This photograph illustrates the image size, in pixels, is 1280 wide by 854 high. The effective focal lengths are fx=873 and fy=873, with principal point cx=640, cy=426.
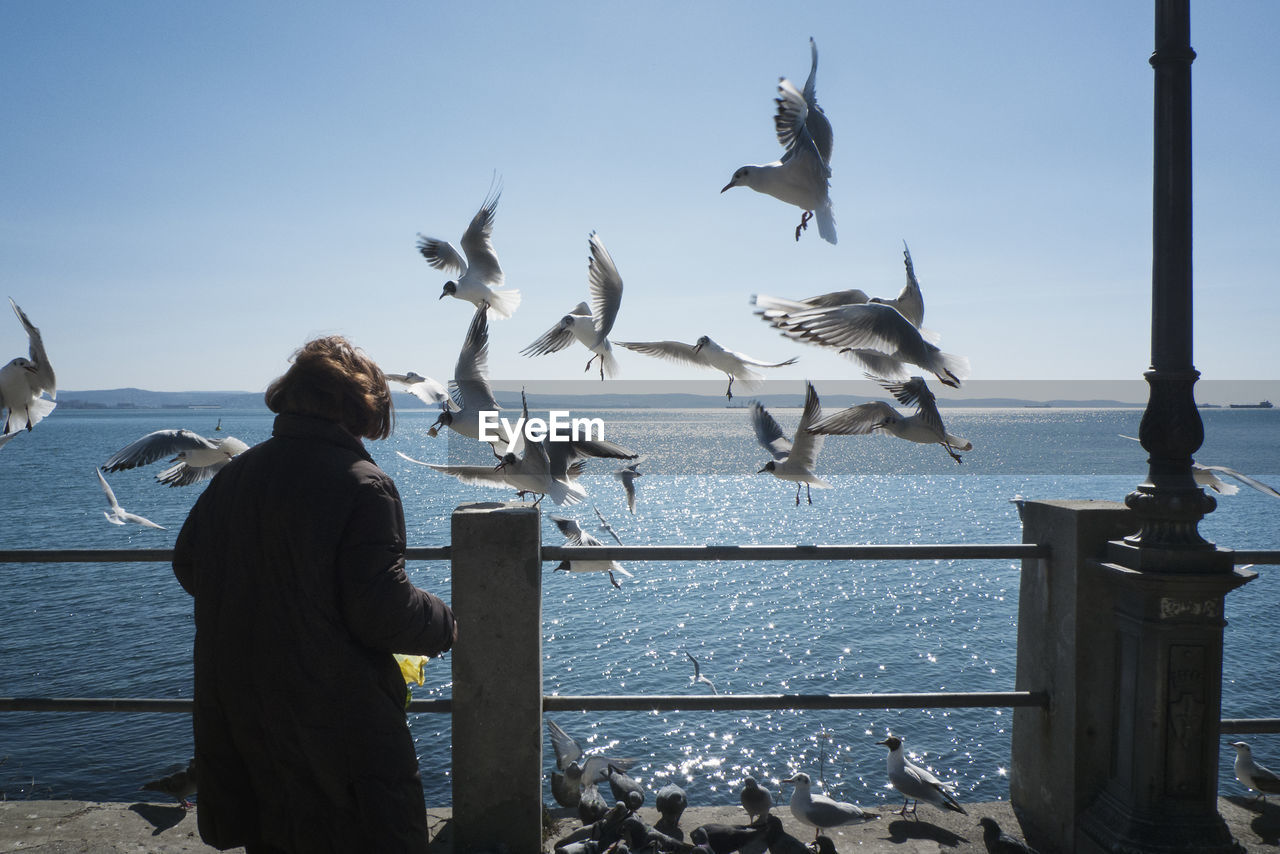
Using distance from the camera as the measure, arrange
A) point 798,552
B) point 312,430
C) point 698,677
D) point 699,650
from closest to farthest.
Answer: point 312,430, point 798,552, point 698,677, point 699,650

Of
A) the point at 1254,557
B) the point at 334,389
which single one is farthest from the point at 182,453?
the point at 1254,557

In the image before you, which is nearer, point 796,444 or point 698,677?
point 796,444

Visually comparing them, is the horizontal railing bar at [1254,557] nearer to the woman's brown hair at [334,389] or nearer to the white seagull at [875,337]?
the white seagull at [875,337]

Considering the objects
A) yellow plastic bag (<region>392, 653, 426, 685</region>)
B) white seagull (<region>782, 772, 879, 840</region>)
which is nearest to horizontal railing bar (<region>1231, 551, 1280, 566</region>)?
white seagull (<region>782, 772, 879, 840</region>)

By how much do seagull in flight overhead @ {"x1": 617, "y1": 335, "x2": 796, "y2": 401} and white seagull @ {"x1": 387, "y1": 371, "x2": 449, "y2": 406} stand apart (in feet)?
4.57

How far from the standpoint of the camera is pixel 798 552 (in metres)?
3.62

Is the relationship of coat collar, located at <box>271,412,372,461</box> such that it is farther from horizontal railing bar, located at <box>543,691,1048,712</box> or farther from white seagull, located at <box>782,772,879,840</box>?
white seagull, located at <box>782,772,879,840</box>

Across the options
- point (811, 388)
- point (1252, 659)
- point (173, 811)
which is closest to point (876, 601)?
point (1252, 659)

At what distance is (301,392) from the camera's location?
2.41 meters

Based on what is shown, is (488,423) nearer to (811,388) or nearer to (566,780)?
(811,388)

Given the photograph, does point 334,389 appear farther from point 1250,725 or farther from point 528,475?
point 1250,725

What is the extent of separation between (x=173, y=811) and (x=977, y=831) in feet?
11.6

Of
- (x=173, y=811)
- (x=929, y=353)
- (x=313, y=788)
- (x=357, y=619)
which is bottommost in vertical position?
(x=173, y=811)

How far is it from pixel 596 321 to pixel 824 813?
354 cm
